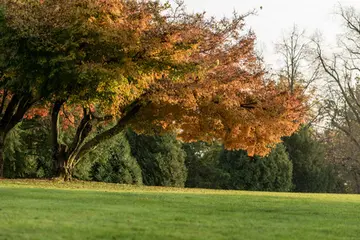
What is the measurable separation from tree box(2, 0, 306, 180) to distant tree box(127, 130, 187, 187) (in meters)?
11.3

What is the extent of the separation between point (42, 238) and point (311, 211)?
741cm

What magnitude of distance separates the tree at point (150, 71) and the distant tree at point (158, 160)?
11.3 metres

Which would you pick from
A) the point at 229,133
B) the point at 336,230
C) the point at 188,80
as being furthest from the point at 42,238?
the point at 229,133

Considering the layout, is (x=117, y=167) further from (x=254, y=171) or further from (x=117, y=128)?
(x=117, y=128)

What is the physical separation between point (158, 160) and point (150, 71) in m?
18.5

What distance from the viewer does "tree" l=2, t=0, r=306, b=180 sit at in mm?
20250

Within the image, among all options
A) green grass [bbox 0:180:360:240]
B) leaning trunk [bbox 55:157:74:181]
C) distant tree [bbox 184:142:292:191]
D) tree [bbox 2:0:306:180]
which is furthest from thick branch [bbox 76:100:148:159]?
distant tree [bbox 184:142:292:191]

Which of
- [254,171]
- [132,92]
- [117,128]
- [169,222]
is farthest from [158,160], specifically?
[169,222]

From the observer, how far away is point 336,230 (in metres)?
9.55

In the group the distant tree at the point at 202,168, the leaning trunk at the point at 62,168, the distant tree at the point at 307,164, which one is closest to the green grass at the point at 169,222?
the leaning trunk at the point at 62,168

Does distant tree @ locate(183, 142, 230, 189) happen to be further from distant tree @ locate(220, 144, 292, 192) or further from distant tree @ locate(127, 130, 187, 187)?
distant tree @ locate(127, 130, 187, 187)

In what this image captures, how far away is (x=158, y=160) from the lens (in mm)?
39156

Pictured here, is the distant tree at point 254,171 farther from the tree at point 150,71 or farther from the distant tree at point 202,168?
the tree at point 150,71

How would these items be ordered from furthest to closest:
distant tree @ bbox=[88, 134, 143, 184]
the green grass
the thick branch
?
distant tree @ bbox=[88, 134, 143, 184]
the thick branch
the green grass
